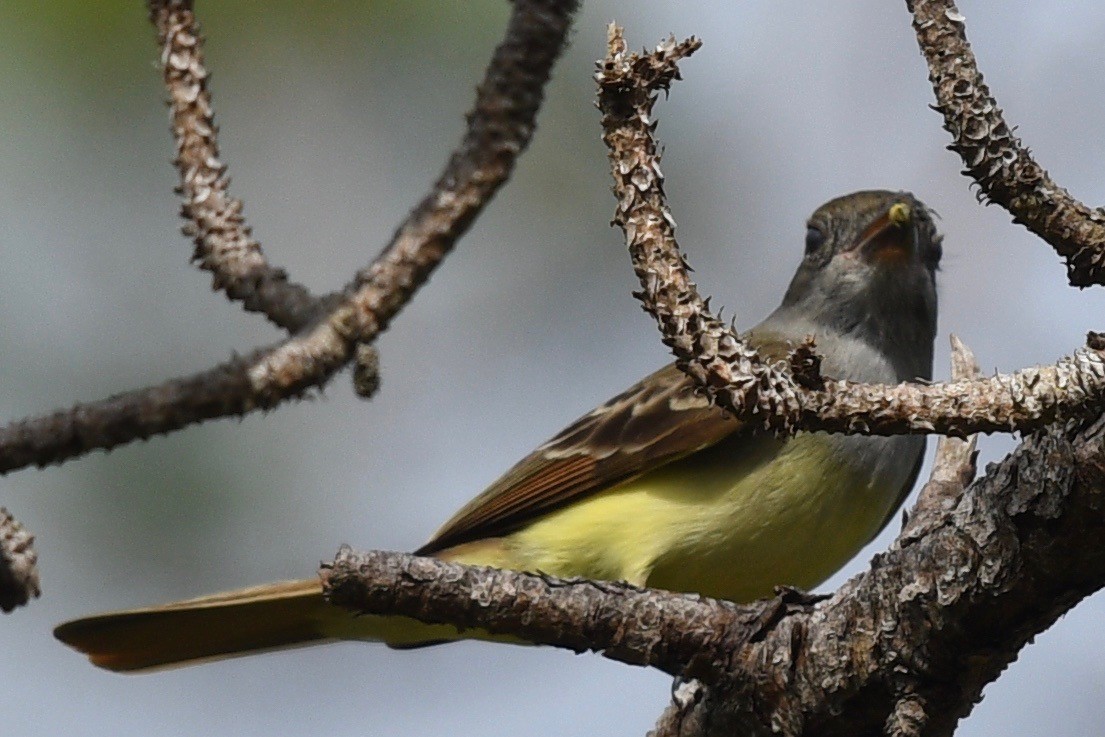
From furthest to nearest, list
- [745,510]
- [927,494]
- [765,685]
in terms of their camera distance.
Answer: [745,510] → [927,494] → [765,685]

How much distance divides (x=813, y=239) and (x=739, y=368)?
4.14 metres

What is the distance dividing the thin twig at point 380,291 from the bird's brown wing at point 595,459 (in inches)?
73.8

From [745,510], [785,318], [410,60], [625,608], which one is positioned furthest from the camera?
[410,60]

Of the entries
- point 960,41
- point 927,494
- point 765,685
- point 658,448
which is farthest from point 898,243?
point 960,41

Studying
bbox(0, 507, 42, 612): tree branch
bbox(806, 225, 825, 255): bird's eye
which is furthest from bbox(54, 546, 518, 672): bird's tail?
bbox(806, 225, 825, 255): bird's eye

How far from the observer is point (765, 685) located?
3.44 meters

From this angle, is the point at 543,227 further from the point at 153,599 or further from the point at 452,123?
the point at 153,599

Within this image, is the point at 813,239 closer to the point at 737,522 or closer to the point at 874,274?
the point at 874,274

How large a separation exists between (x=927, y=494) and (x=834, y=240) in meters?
2.55

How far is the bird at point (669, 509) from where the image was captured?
208 inches

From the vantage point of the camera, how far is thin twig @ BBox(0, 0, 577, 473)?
3682mm

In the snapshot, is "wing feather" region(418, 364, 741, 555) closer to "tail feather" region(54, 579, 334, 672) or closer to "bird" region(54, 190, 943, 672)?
"bird" region(54, 190, 943, 672)

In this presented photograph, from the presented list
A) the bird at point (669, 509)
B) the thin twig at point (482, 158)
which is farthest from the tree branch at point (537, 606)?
the bird at point (669, 509)

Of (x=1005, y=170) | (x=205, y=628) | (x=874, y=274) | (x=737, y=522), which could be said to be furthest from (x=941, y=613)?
(x=874, y=274)
